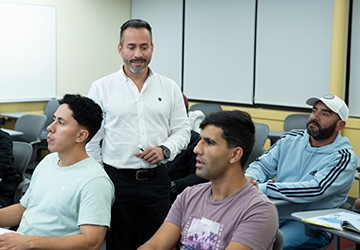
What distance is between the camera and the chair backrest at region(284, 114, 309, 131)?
578cm

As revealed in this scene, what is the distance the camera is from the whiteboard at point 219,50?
22.2 ft

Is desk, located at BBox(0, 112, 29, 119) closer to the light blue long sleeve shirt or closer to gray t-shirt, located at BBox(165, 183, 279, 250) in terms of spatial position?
the light blue long sleeve shirt

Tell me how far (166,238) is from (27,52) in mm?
5831

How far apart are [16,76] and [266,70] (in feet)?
11.5

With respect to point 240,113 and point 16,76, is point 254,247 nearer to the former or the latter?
point 240,113

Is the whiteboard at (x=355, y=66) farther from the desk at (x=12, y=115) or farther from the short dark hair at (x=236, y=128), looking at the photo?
the desk at (x=12, y=115)

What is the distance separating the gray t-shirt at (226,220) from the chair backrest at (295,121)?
3971 mm

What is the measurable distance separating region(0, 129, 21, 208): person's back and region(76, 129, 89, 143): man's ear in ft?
4.83

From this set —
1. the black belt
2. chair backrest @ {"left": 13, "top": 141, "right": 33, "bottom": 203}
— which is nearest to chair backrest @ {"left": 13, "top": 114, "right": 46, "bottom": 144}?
chair backrest @ {"left": 13, "top": 141, "right": 33, "bottom": 203}

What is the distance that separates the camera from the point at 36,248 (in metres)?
1.85

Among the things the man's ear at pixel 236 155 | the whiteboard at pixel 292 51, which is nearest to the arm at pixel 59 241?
the man's ear at pixel 236 155

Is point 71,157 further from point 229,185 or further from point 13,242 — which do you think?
point 229,185

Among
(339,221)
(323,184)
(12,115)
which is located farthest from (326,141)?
(12,115)

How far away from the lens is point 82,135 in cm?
219
